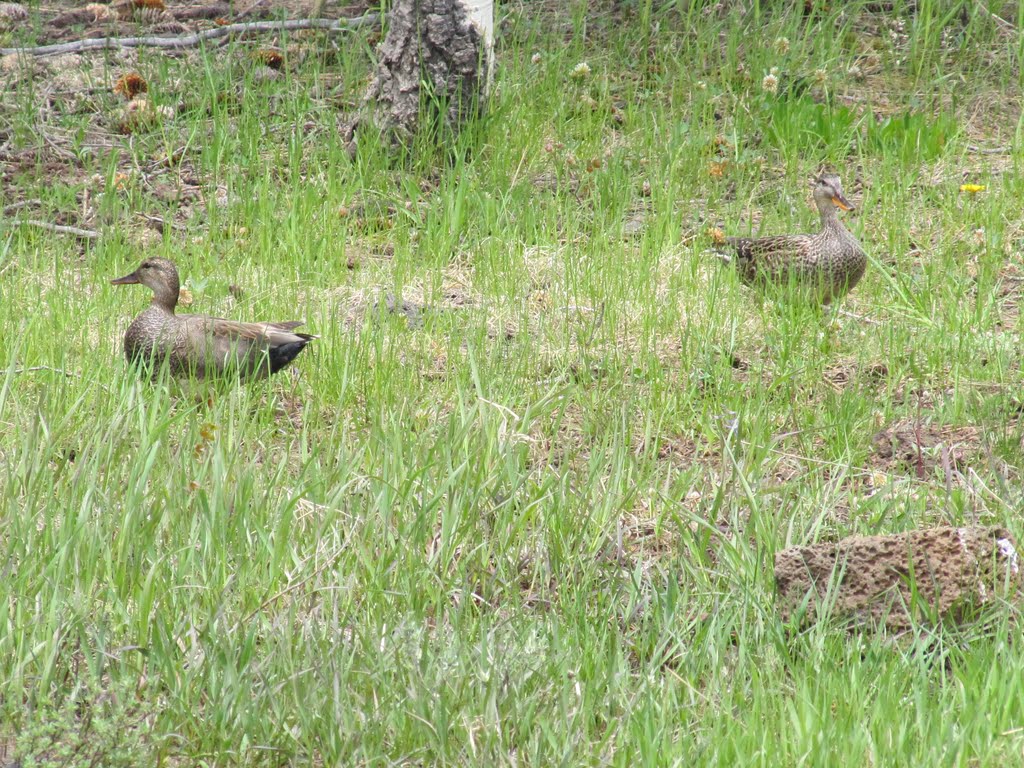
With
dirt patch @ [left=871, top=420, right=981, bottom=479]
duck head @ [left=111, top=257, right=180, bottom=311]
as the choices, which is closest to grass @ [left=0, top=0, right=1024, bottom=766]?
dirt patch @ [left=871, top=420, right=981, bottom=479]

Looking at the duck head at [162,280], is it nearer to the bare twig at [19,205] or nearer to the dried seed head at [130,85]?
the bare twig at [19,205]

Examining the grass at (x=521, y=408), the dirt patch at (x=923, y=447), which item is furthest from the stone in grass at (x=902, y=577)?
the dirt patch at (x=923, y=447)

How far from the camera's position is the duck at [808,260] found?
19.8ft

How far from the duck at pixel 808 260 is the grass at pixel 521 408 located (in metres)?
0.16

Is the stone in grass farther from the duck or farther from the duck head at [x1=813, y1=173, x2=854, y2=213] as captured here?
the duck head at [x1=813, y1=173, x2=854, y2=213]

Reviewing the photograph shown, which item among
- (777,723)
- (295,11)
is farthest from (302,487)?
(295,11)

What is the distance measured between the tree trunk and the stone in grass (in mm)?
4572

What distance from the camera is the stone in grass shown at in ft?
10.8

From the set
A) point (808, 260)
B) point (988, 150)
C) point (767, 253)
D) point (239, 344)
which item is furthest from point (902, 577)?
point (988, 150)

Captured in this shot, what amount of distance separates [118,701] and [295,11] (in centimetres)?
774

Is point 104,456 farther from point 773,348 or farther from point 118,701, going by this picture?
point 773,348

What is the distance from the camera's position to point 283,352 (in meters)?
5.03

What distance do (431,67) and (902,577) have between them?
4866mm

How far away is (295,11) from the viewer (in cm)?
957
